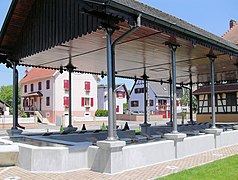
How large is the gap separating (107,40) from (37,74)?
3902cm

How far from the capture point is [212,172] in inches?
279

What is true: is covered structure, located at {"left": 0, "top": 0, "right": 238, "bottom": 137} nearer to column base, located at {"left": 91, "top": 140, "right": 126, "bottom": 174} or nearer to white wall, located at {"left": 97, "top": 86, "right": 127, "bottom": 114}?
column base, located at {"left": 91, "top": 140, "right": 126, "bottom": 174}

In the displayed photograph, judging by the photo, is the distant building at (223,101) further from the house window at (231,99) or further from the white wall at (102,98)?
the white wall at (102,98)

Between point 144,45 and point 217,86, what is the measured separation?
21711mm

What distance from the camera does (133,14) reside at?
7191 millimetres

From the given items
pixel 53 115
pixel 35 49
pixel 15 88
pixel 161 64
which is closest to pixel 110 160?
pixel 35 49

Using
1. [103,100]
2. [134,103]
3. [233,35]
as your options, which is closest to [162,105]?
[134,103]

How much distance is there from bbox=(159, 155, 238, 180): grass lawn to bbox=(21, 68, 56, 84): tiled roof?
35.1 m

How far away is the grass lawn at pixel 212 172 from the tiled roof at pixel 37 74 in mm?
35127

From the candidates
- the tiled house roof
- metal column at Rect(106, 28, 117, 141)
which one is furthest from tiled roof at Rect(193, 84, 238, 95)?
metal column at Rect(106, 28, 117, 141)

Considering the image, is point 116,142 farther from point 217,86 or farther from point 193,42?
point 217,86

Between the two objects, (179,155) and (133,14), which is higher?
(133,14)

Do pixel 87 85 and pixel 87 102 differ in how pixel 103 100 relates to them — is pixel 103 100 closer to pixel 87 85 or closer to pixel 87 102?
pixel 87 102

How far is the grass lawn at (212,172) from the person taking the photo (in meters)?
6.60
